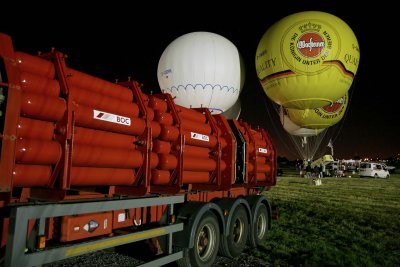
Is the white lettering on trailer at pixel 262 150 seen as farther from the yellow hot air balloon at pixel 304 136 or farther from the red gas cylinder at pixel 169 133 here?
the yellow hot air balloon at pixel 304 136

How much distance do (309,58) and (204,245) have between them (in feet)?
35.4

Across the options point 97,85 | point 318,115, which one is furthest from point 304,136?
point 97,85

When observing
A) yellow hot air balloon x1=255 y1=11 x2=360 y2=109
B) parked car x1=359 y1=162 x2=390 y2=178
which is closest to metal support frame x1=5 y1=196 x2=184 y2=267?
yellow hot air balloon x1=255 y1=11 x2=360 y2=109

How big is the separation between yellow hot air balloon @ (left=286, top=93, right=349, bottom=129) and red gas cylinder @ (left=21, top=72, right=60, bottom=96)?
1627 cm

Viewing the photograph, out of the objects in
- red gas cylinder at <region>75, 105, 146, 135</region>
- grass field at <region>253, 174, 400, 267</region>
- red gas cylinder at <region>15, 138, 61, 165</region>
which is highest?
red gas cylinder at <region>75, 105, 146, 135</region>

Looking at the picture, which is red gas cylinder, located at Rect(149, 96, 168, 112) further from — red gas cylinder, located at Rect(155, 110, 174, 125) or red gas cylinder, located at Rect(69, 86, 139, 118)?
red gas cylinder, located at Rect(69, 86, 139, 118)

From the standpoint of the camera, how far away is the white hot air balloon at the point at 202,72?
1291cm

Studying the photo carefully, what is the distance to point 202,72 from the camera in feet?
42.3

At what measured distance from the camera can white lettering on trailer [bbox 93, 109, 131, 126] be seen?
15.8ft

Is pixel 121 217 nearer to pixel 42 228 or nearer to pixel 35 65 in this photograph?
pixel 42 228

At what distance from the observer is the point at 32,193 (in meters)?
4.39

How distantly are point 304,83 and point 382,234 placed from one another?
7.21m

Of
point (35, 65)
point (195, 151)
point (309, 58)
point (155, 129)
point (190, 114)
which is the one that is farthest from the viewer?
point (309, 58)

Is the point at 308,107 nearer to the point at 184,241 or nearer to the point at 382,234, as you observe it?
the point at 382,234
